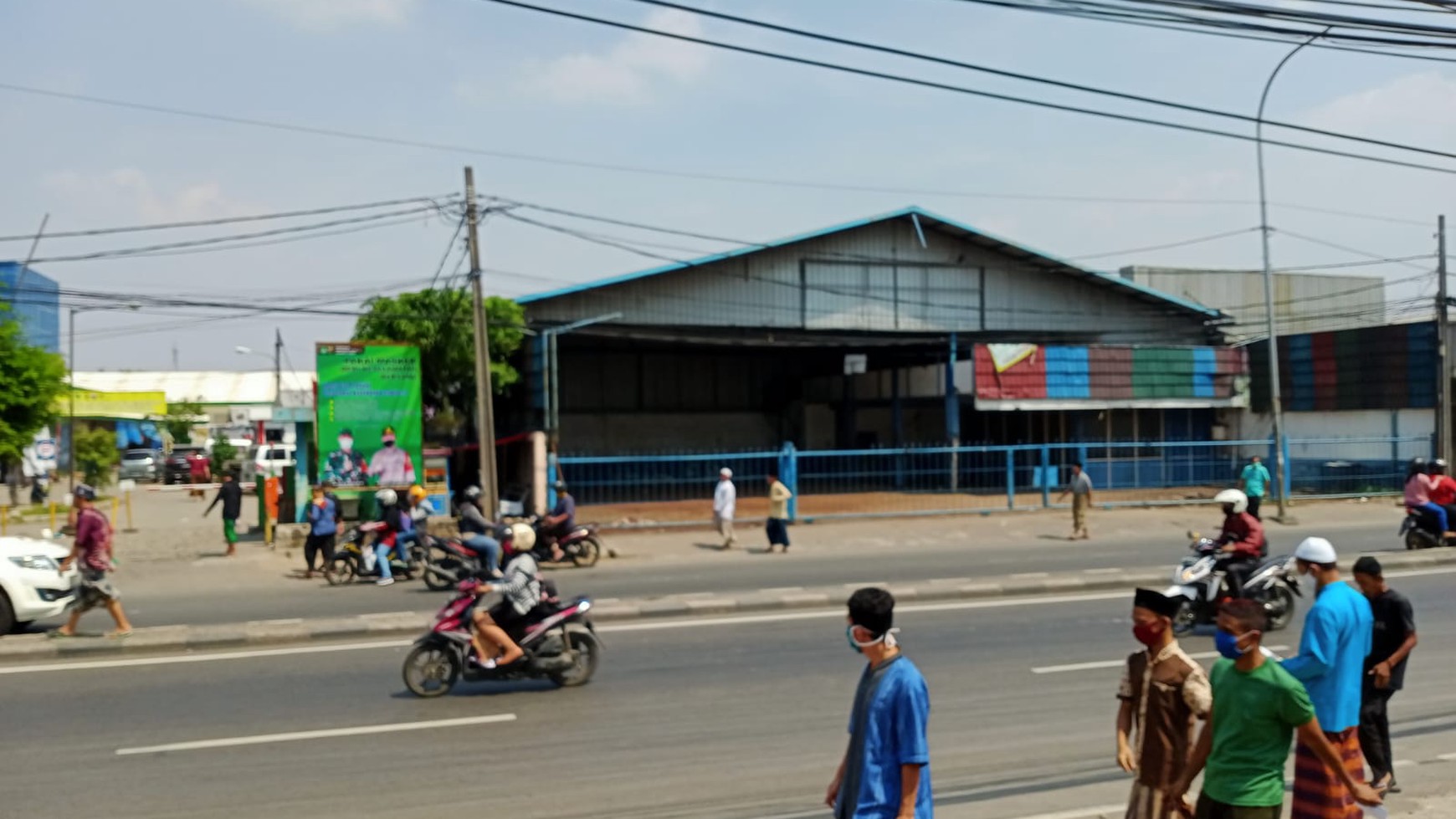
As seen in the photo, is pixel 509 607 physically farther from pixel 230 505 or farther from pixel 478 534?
pixel 230 505

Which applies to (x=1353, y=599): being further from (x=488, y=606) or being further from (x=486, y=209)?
(x=486, y=209)

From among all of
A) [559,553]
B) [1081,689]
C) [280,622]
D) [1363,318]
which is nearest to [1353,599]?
[1081,689]

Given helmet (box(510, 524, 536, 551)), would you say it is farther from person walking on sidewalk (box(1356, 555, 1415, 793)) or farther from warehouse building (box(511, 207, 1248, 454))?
warehouse building (box(511, 207, 1248, 454))

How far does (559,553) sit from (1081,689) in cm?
1238

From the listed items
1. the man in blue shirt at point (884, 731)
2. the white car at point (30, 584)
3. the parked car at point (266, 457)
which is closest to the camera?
the man in blue shirt at point (884, 731)

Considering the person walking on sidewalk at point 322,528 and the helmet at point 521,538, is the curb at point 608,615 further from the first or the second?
the person walking on sidewalk at point 322,528

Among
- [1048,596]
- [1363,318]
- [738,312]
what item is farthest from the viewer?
[1363,318]

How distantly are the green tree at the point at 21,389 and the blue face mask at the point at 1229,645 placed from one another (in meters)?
32.4

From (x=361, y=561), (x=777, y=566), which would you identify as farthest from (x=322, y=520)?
(x=777, y=566)

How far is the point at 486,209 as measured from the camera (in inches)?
930

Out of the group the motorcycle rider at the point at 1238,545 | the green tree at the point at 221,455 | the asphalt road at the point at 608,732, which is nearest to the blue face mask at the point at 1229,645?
the asphalt road at the point at 608,732

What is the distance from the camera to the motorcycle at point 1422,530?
65.0 ft

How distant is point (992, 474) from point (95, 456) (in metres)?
34.8

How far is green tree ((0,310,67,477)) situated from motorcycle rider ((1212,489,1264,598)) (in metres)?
29.1
